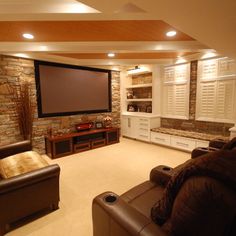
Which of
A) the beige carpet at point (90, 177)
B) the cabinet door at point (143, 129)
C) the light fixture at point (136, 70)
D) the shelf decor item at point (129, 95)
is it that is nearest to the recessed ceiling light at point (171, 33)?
the beige carpet at point (90, 177)

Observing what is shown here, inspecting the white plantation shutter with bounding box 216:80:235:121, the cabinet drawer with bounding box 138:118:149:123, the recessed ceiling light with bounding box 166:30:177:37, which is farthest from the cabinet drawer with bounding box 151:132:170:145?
the recessed ceiling light with bounding box 166:30:177:37

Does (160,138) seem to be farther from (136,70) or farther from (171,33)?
(171,33)

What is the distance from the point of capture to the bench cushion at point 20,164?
2021 millimetres

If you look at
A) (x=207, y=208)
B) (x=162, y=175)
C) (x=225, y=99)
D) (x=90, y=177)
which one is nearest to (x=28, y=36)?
(x=90, y=177)

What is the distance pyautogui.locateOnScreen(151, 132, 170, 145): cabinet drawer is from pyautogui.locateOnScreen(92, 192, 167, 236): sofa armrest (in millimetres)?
3357

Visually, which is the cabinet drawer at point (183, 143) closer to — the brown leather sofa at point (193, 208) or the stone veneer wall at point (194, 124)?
the stone veneer wall at point (194, 124)

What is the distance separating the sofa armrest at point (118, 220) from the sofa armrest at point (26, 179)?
818 mm

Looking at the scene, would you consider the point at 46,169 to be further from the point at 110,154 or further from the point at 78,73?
the point at 78,73

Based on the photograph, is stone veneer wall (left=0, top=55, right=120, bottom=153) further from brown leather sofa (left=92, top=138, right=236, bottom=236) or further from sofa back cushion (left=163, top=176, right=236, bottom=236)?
sofa back cushion (left=163, top=176, right=236, bottom=236)

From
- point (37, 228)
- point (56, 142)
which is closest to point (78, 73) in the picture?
point (56, 142)

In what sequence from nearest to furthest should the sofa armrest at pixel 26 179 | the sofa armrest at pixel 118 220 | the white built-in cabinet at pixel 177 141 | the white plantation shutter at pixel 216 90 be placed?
the sofa armrest at pixel 118 220 < the sofa armrest at pixel 26 179 < the white plantation shutter at pixel 216 90 < the white built-in cabinet at pixel 177 141

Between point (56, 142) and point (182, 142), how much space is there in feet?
10.0

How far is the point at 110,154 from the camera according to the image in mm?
4047

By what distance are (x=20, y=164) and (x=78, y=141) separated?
6.87 ft
